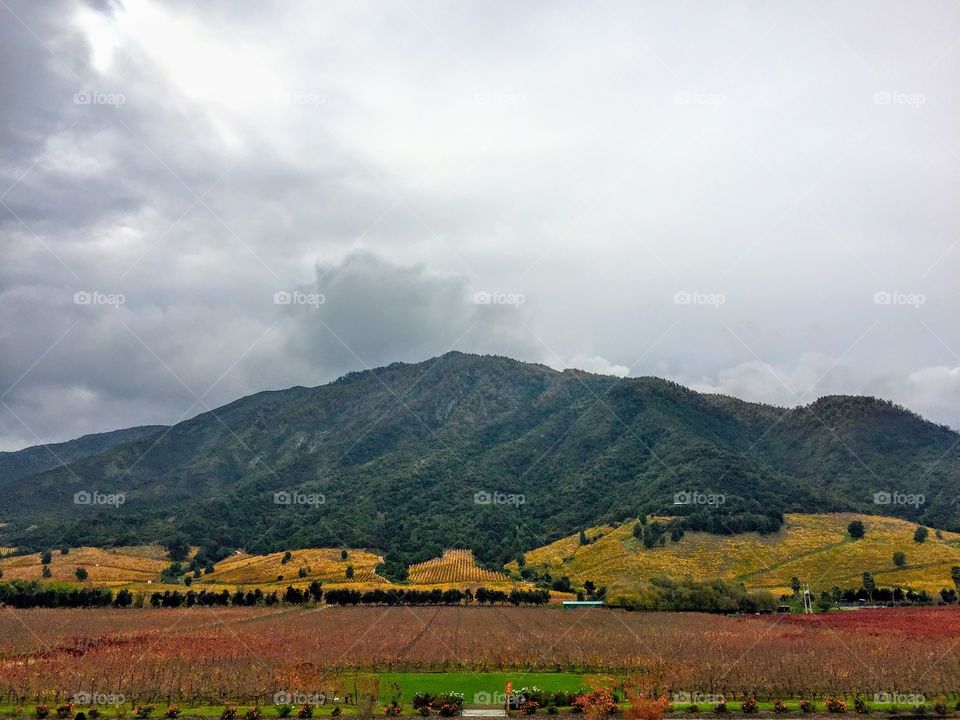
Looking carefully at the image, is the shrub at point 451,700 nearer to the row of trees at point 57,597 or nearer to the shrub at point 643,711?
the shrub at point 643,711

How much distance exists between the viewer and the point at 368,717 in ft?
94.3

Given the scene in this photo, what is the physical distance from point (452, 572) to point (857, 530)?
78043 mm

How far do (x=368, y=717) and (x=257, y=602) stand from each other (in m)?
74.1

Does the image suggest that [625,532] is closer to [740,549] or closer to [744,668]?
[740,549]

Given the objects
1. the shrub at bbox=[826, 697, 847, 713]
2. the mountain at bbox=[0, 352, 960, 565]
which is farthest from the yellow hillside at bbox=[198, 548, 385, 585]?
the shrub at bbox=[826, 697, 847, 713]

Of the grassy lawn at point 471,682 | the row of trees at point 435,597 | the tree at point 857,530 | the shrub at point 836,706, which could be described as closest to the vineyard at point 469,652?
the grassy lawn at point 471,682

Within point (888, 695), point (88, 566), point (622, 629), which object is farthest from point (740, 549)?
point (88, 566)

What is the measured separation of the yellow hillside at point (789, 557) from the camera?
104m

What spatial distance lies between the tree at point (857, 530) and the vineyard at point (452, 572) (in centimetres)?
6589

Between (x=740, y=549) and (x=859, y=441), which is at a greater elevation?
(x=859, y=441)

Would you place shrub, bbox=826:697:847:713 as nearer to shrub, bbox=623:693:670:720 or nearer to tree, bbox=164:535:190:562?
shrub, bbox=623:693:670:720

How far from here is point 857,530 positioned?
Result: 12356cm

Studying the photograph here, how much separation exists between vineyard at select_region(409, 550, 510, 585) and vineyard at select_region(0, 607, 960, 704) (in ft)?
162

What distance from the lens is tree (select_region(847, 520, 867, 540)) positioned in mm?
123006
